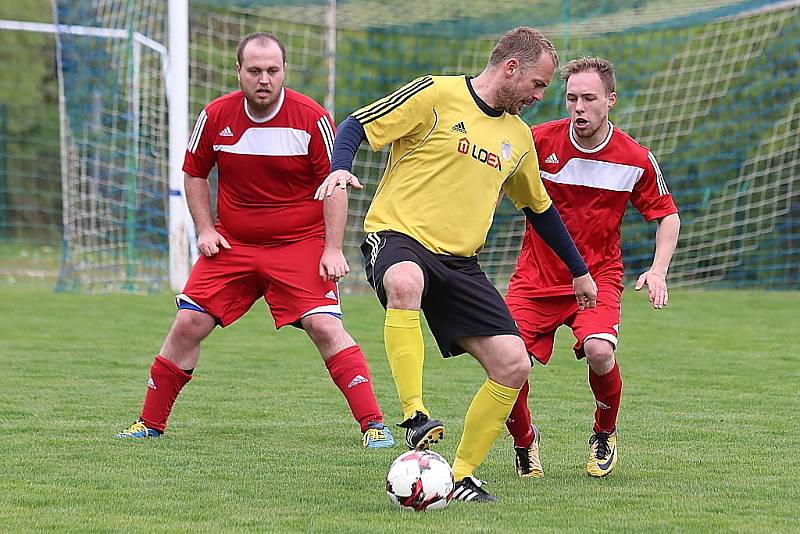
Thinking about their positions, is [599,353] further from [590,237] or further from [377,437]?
[377,437]

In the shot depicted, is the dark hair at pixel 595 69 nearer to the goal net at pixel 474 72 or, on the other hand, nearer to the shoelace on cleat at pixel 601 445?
the shoelace on cleat at pixel 601 445

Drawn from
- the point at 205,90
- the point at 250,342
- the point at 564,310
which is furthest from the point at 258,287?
the point at 205,90

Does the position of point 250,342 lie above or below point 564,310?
below

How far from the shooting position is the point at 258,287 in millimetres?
6789

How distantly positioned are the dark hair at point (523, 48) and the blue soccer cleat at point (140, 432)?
2767 mm

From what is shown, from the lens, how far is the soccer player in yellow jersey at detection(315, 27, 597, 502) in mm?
5117

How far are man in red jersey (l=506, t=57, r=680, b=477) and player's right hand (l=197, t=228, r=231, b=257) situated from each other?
156 cm

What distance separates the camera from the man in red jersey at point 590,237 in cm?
584

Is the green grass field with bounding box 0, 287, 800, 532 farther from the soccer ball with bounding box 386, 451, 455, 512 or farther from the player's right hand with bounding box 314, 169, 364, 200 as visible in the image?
the player's right hand with bounding box 314, 169, 364, 200

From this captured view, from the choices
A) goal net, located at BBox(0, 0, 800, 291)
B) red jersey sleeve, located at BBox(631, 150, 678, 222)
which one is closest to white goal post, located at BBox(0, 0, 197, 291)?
goal net, located at BBox(0, 0, 800, 291)

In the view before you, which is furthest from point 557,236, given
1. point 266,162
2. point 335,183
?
point 266,162

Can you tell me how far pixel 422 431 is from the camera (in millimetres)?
4680

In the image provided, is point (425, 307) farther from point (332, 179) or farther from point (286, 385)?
point (286, 385)

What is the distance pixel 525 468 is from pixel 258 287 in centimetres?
182
